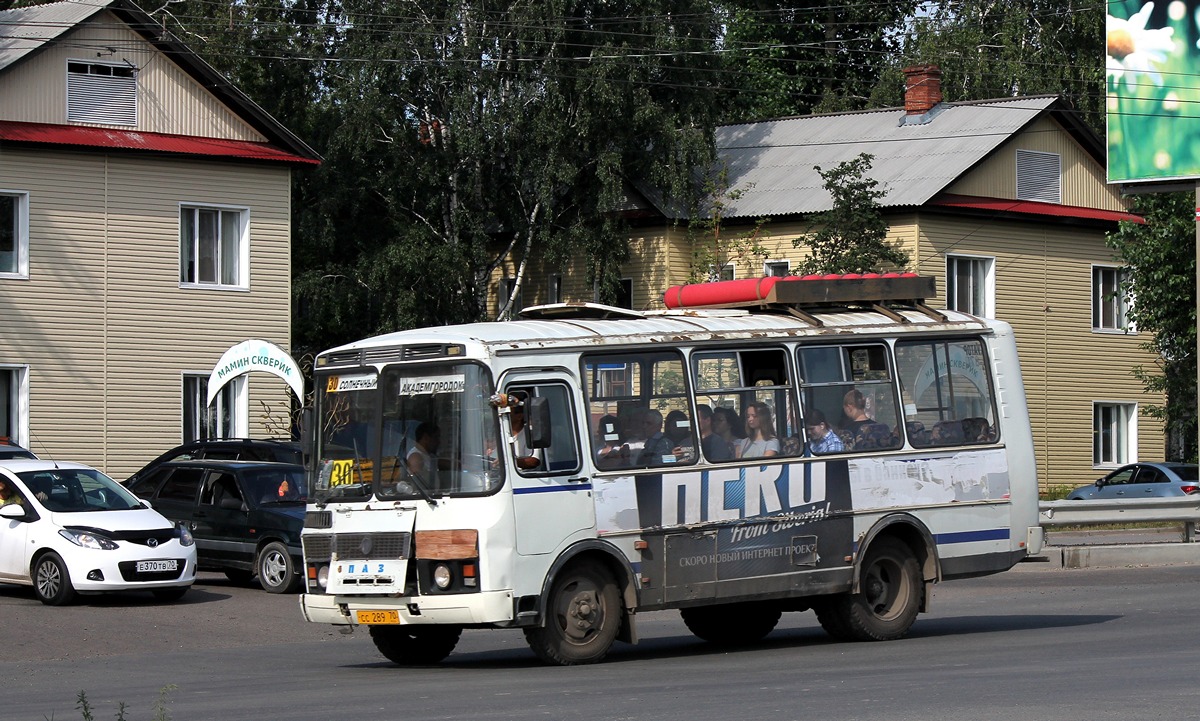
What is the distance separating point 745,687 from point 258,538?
450 inches

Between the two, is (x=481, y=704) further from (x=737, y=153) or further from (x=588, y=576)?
(x=737, y=153)

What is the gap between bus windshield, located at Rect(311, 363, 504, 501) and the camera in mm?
13273

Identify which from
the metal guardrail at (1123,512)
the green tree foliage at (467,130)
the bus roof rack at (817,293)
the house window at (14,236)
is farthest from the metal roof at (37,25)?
the bus roof rack at (817,293)

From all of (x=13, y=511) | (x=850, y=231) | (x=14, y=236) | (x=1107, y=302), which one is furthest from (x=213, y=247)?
(x=1107, y=302)

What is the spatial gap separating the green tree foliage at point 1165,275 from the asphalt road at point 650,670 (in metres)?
17.7

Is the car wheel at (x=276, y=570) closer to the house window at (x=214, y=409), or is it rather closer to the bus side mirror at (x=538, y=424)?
the bus side mirror at (x=538, y=424)

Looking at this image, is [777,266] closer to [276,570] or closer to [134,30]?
[134,30]

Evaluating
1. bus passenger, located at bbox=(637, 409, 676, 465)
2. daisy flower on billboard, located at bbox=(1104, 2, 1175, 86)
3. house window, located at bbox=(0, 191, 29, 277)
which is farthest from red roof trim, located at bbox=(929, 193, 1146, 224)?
bus passenger, located at bbox=(637, 409, 676, 465)

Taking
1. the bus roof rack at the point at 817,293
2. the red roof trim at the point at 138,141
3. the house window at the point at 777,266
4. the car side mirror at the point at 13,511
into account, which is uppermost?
the red roof trim at the point at 138,141

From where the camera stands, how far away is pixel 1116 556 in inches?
951

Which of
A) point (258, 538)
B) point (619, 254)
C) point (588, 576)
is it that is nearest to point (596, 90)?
point (619, 254)

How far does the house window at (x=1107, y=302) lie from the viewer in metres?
43.8

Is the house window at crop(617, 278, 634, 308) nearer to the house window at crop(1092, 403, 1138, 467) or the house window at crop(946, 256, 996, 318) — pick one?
the house window at crop(946, 256, 996, 318)

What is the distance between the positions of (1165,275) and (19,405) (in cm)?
2288
